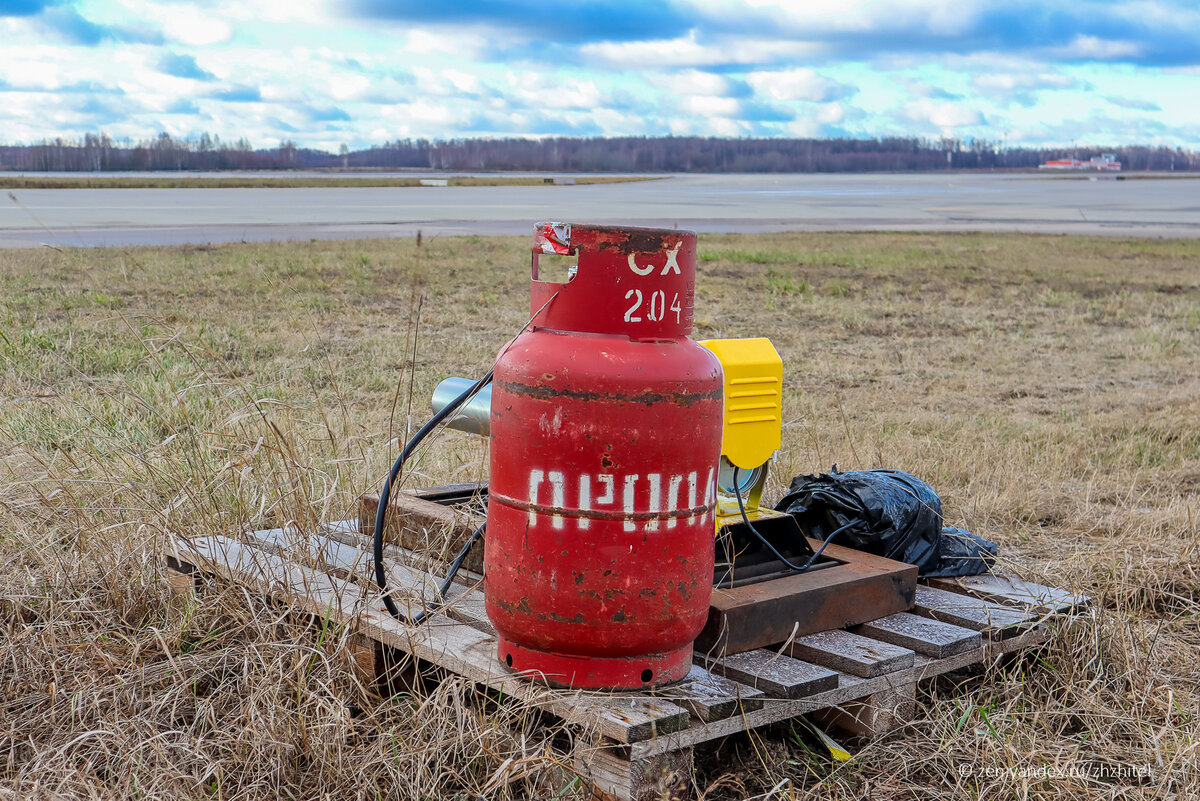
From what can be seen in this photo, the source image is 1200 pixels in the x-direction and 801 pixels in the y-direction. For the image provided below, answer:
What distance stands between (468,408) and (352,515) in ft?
2.92

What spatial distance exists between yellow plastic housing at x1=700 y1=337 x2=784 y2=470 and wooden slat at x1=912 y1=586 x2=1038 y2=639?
0.62m

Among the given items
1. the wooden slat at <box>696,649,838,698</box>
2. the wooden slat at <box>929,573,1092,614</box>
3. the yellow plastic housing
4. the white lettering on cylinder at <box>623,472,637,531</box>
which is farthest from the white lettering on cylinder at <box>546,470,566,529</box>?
the wooden slat at <box>929,573,1092,614</box>

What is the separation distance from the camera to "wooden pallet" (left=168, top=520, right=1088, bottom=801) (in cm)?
213

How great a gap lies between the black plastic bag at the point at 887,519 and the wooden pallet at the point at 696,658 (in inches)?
3.2

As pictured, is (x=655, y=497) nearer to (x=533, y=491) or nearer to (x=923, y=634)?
(x=533, y=491)

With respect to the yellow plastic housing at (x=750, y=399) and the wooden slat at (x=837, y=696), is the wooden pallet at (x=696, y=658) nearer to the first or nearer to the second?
the wooden slat at (x=837, y=696)

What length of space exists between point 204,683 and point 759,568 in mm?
1471

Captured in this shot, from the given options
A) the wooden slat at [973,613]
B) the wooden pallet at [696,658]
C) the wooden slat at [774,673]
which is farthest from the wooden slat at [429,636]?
the wooden slat at [973,613]

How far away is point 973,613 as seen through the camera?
2963 mm

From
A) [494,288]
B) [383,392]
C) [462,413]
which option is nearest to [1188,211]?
[494,288]

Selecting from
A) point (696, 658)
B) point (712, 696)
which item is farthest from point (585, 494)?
point (696, 658)

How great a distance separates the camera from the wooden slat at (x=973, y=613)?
2854mm

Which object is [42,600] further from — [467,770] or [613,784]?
[613,784]

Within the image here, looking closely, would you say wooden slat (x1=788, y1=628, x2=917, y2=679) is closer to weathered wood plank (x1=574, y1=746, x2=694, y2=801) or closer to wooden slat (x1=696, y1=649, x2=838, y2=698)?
wooden slat (x1=696, y1=649, x2=838, y2=698)
